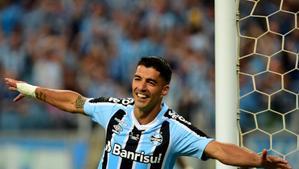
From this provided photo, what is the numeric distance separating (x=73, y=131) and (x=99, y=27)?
71.8 inches

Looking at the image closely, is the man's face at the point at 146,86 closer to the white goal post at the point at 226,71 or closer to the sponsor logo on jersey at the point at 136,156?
the sponsor logo on jersey at the point at 136,156

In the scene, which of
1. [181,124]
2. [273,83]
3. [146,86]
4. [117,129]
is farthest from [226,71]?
[273,83]

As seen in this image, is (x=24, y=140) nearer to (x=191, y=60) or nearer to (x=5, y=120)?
(x=5, y=120)

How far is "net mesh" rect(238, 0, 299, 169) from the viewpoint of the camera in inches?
259

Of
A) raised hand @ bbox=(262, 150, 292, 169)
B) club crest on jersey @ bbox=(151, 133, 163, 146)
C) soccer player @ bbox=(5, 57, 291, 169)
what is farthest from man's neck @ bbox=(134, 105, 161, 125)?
raised hand @ bbox=(262, 150, 292, 169)

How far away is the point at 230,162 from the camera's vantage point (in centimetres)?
448

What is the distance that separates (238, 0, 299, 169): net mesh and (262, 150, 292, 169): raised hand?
1867 millimetres

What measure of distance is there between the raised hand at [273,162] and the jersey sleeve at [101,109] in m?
1.03

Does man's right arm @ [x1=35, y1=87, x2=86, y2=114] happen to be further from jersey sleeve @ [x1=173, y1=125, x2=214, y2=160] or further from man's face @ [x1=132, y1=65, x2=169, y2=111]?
jersey sleeve @ [x1=173, y1=125, x2=214, y2=160]

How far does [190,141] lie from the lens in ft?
15.3

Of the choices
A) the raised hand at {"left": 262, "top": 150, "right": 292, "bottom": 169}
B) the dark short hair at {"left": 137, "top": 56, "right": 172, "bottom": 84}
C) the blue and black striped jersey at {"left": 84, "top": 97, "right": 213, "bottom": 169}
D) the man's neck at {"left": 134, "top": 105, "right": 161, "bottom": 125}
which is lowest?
the raised hand at {"left": 262, "top": 150, "right": 292, "bottom": 169}

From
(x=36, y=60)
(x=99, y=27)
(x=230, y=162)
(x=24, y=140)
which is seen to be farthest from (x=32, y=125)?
(x=230, y=162)

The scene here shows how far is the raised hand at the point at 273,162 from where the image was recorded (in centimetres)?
429

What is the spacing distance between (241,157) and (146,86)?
2.23ft
